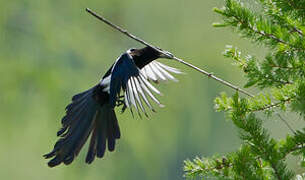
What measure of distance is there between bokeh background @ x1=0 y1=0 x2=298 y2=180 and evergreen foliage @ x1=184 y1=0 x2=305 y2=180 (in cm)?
702

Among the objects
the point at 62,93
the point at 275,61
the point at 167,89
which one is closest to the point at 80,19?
the point at 62,93

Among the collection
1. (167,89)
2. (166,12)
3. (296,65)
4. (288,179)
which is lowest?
(288,179)

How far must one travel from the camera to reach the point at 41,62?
1098 centimetres

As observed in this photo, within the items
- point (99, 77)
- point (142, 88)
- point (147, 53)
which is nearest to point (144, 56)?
point (147, 53)

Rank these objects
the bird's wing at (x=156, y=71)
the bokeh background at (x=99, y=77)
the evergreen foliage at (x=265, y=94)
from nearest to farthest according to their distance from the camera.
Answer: the evergreen foliage at (x=265, y=94), the bird's wing at (x=156, y=71), the bokeh background at (x=99, y=77)

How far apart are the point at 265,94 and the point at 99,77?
9.09m

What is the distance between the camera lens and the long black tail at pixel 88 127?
4.33 feet

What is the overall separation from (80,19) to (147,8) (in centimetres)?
157

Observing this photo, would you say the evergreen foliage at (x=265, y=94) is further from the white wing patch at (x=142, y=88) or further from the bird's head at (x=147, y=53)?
the bird's head at (x=147, y=53)

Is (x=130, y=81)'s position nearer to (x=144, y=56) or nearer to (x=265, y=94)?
(x=144, y=56)

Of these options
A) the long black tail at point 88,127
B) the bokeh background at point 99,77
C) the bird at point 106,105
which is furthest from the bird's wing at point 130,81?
the bokeh background at point 99,77

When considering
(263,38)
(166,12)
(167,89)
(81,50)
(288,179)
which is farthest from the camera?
(166,12)

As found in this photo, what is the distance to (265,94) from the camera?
82cm

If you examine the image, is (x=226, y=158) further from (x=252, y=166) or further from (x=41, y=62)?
(x=41, y=62)
